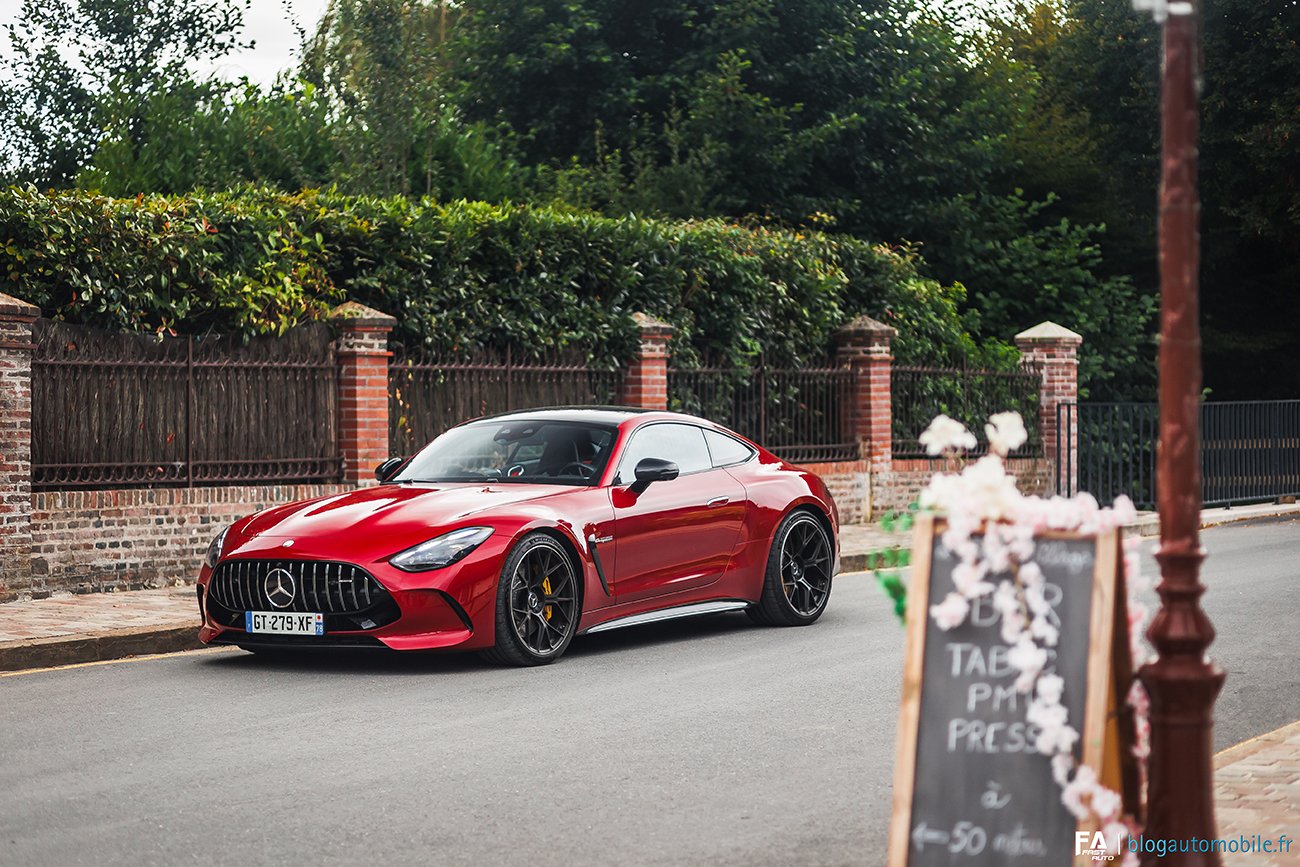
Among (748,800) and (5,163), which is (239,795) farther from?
(5,163)

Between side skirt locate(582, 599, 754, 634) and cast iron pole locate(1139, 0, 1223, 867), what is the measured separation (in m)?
6.48

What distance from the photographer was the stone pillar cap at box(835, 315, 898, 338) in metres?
22.4

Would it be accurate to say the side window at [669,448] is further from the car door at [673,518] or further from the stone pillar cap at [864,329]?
the stone pillar cap at [864,329]

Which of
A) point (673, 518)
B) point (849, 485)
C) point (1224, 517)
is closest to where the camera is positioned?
point (673, 518)

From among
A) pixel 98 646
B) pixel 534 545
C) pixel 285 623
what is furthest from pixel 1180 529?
pixel 98 646

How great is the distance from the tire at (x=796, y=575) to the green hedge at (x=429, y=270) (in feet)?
19.1

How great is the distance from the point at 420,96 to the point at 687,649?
523 inches

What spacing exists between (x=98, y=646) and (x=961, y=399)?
15.2 metres

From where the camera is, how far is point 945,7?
32.8 m

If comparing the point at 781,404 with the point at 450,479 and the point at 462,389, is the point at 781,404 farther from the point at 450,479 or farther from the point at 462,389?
the point at 450,479

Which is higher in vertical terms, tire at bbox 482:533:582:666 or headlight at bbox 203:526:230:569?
headlight at bbox 203:526:230:569

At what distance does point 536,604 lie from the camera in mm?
10469

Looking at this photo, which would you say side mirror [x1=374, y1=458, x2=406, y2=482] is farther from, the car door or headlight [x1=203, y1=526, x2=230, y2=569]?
the car door

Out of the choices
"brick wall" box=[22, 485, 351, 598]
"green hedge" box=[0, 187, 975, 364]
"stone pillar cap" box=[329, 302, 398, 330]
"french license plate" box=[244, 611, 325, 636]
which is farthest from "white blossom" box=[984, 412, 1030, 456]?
"stone pillar cap" box=[329, 302, 398, 330]
